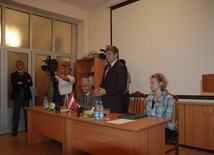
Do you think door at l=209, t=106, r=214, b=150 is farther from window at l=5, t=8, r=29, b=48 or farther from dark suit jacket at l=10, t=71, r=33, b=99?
window at l=5, t=8, r=29, b=48

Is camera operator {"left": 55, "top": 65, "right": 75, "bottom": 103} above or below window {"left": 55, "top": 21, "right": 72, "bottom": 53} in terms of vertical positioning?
below

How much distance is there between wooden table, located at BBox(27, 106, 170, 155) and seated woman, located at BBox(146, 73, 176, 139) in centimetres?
21

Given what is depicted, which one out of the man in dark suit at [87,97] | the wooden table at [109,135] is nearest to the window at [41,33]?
the man in dark suit at [87,97]

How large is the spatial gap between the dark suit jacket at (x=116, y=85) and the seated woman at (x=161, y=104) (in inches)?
15.3

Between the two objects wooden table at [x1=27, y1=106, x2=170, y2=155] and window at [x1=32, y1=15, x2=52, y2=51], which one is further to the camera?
window at [x1=32, y1=15, x2=52, y2=51]

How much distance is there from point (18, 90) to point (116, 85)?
8.58ft

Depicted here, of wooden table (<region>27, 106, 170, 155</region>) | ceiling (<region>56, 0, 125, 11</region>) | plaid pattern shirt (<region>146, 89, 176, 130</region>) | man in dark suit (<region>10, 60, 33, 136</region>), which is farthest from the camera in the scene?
ceiling (<region>56, 0, 125, 11</region>)

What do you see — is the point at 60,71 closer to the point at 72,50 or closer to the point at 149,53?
the point at 72,50

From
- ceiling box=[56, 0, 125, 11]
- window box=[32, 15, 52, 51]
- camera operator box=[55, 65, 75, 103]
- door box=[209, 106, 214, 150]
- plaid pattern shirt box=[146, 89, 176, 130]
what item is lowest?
door box=[209, 106, 214, 150]

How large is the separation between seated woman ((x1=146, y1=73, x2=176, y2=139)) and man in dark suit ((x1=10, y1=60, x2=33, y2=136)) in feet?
9.73

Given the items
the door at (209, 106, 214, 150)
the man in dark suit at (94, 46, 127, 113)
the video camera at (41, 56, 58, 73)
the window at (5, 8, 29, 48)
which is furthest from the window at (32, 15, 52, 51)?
the door at (209, 106, 214, 150)

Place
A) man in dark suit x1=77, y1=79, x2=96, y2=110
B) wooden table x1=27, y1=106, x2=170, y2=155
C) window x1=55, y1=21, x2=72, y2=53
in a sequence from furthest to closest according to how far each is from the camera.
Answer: window x1=55, y1=21, x2=72, y2=53 < man in dark suit x1=77, y1=79, x2=96, y2=110 < wooden table x1=27, y1=106, x2=170, y2=155

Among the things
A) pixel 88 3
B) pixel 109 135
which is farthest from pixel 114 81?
pixel 88 3

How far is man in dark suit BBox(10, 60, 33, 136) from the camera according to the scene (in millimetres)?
4371
